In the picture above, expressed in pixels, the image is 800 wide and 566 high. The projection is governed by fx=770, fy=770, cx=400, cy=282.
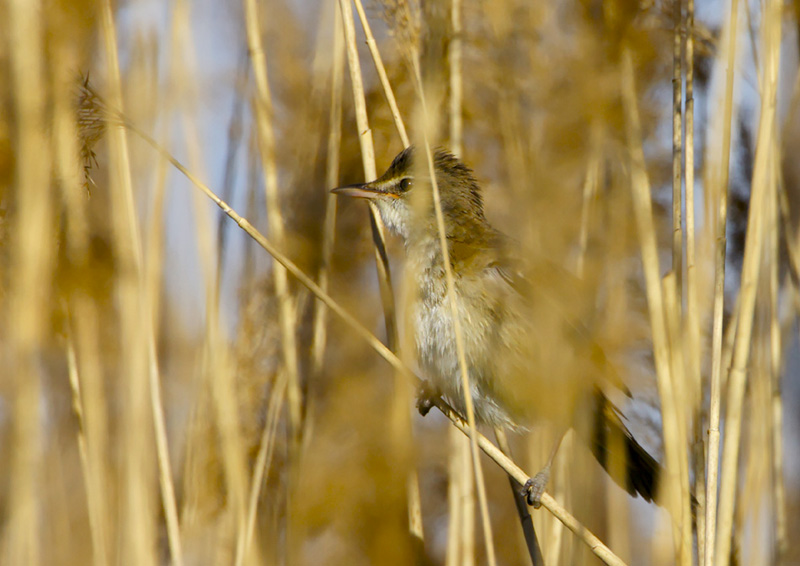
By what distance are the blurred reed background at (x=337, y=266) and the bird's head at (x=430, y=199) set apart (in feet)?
0.27

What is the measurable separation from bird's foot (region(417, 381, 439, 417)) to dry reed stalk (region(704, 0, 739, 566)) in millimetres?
1046

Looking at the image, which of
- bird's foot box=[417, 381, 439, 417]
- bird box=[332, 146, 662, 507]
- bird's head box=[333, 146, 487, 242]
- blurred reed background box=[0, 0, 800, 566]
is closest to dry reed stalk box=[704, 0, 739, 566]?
blurred reed background box=[0, 0, 800, 566]

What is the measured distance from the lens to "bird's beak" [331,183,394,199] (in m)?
2.58

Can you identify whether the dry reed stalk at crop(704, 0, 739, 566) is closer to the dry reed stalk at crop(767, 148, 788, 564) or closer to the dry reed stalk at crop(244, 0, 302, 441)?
the dry reed stalk at crop(767, 148, 788, 564)

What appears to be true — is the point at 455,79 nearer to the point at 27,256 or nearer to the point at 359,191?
the point at 359,191

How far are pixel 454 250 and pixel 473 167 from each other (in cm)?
44

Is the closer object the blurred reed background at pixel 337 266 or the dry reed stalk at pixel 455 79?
the blurred reed background at pixel 337 266

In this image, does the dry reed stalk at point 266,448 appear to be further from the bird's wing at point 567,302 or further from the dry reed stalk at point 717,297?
the dry reed stalk at point 717,297

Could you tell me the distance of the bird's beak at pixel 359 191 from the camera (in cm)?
258

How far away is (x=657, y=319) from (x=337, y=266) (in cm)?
120

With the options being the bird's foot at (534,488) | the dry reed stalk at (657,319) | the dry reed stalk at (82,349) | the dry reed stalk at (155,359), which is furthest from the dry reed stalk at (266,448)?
the dry reed stalk at (657,319)

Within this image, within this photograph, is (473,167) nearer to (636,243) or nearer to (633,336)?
(636,243)

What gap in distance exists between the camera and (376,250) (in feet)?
8.05

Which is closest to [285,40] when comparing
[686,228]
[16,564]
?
[686,228]
